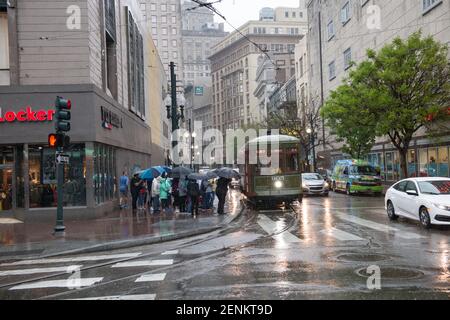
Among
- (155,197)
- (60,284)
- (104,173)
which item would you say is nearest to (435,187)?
(155,197)

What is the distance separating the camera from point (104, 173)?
72.1ft

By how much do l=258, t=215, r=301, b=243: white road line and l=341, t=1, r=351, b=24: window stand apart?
3398 centimetres

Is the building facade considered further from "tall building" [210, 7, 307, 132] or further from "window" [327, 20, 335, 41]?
"tall building" [210, 7, 307, 132]

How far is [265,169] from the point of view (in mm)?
22125

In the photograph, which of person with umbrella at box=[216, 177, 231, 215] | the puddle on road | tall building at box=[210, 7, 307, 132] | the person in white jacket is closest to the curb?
person with umbrella at box=[216, 177, 231, 215]

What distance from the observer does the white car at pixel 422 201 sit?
45.4ft

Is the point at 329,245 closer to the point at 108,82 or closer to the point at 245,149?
the point at 245,149

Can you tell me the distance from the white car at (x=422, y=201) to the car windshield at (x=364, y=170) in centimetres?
1483

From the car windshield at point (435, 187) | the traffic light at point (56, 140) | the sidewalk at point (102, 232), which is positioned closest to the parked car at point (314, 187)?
the sidewalk at point (102, 232)

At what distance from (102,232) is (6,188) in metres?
6.65

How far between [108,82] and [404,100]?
52.2 ft

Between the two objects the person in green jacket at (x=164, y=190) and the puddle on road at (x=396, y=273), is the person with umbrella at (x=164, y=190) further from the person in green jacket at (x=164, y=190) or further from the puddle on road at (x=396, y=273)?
the puddle on road at (x=396, y=273)

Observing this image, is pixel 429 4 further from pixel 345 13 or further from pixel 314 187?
pixel 345 13
